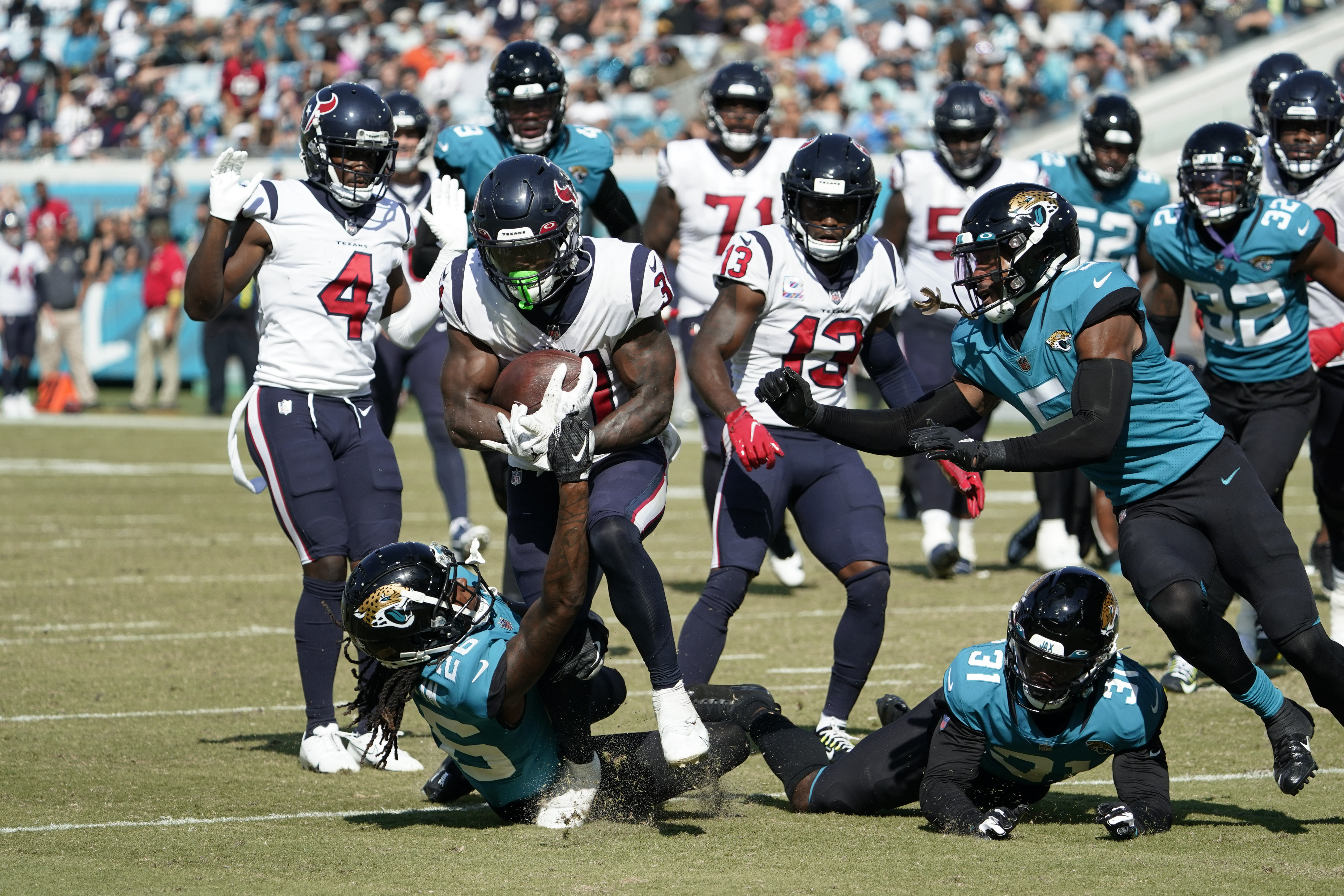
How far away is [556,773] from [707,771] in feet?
1.39

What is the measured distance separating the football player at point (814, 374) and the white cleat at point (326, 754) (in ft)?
3.68

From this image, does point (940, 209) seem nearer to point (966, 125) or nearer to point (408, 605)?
point (966, 125)

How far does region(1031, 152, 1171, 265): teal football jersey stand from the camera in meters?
8.54

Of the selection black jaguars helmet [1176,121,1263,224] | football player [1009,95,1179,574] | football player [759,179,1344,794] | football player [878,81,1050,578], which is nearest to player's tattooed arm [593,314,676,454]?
football player [759,179,1344,794]

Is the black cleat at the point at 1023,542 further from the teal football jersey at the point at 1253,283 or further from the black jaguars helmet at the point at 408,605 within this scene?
the black jaguars helmet at the point at 408,605

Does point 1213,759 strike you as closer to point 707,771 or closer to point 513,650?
point 707,771

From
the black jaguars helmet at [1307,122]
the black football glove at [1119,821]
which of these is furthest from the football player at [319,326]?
the black jaguars helmet at [1307,122]

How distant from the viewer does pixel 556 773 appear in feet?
14.8

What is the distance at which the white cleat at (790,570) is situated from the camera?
348 inches

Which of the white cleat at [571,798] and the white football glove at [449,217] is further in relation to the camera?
the white football glove at [449,217]

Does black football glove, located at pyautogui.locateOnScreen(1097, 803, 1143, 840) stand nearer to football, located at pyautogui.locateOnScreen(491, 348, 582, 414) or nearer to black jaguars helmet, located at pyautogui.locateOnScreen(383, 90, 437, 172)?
football, located at pyautogui.locateOnScreen(491, 348, 582, 414)

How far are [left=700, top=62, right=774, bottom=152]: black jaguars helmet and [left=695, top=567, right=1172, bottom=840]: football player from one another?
376 cm

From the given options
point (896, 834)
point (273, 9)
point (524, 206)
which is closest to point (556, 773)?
point (896, 834)

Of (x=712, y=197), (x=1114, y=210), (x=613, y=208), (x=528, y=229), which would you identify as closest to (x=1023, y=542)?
(x=1114, y=210)
